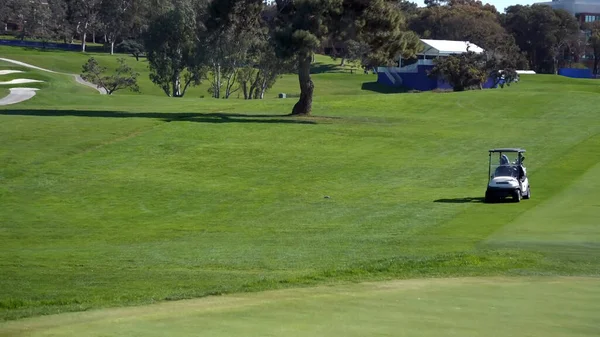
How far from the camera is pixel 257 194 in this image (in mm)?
30203

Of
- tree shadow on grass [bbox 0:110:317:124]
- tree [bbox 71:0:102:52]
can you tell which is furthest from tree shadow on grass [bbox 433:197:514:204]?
tree [bbox 71:0:102:52]

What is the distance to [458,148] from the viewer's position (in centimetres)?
4234

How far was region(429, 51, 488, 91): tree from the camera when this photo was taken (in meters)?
82.5

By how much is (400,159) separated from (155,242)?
18.3 metres

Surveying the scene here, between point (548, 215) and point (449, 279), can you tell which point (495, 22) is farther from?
Answer: point (449, 279)

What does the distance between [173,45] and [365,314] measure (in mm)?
80016

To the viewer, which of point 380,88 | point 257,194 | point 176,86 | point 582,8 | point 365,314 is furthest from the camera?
point 582,8

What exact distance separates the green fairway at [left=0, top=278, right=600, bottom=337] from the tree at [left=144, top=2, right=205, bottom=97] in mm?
76505

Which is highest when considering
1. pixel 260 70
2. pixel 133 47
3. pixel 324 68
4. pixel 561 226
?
pixel 133 47

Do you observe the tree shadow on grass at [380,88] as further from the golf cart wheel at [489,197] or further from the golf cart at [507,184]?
the golf cart wheel at [489,197]

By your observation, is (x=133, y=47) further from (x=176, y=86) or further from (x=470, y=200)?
(x=470, y=200)

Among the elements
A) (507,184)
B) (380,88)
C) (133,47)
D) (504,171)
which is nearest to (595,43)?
(380,88)

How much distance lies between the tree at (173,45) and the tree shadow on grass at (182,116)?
39559 mm

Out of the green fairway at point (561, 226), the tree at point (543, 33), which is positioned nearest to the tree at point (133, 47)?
the tree at point (543, 33)
